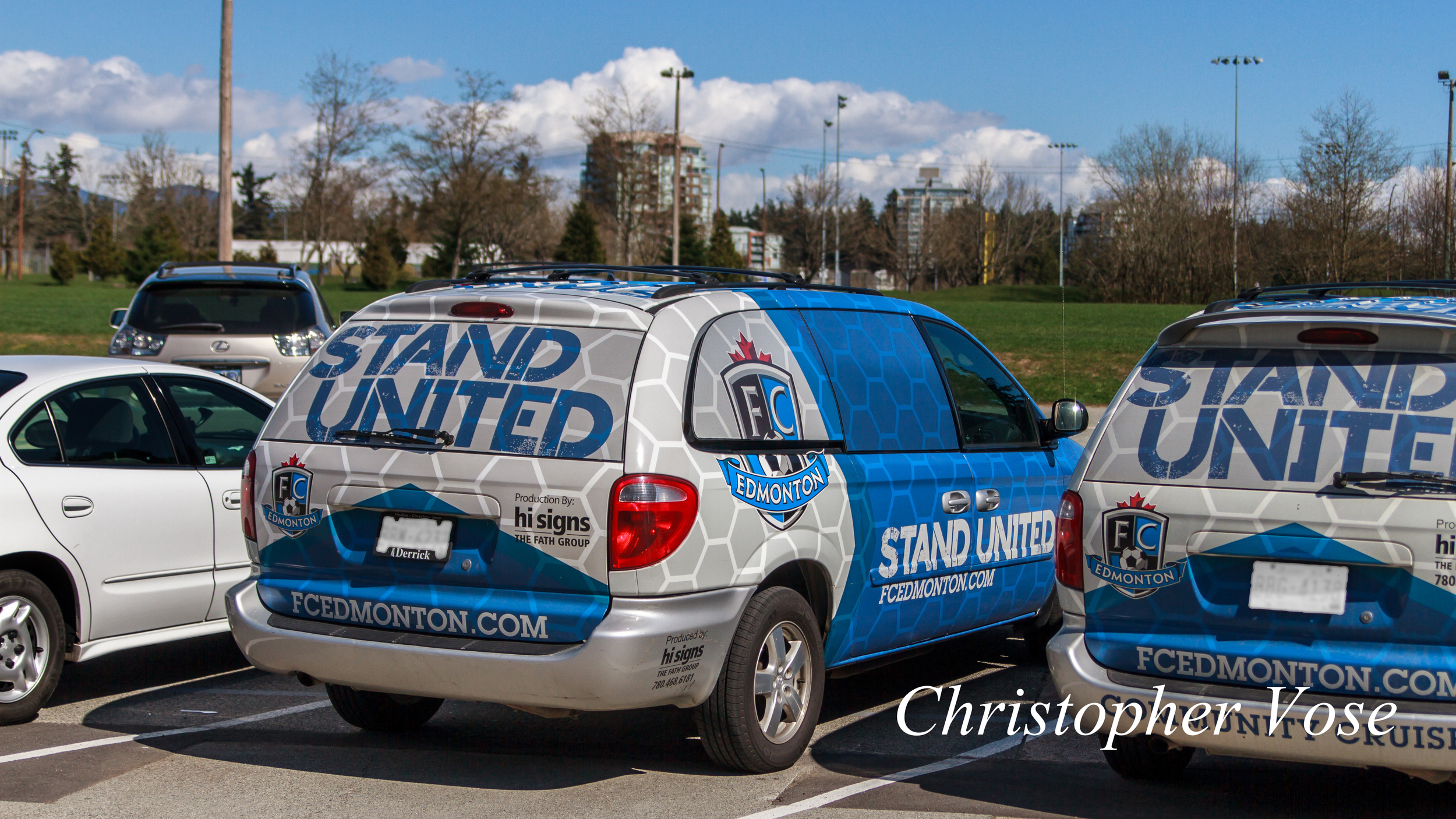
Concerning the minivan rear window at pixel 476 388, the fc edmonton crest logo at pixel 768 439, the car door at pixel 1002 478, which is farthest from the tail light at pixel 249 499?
the car door at pixel 1002 478

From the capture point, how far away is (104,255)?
316 feet

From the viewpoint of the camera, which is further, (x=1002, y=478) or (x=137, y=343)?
(x=137, y=343)

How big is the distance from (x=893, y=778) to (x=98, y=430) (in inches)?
158

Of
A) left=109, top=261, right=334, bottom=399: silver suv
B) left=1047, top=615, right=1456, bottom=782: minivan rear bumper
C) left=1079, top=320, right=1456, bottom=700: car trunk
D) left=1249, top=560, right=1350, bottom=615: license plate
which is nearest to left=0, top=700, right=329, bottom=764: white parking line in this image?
left=1047, top=615, right=1456, bottom=782: minivan rear bumper

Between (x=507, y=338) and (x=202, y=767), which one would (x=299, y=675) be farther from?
(x=507, y=338)

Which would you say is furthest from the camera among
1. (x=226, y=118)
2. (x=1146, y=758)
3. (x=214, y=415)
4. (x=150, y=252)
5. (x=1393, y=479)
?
(x=150, y=252)

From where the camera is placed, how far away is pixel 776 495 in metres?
4.90

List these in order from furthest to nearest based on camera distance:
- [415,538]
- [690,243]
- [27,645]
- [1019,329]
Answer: [690,243], [1019,329], [27,645], [415,538]

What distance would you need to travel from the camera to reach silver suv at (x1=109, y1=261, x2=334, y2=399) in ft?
39.5

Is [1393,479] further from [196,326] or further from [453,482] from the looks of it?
[196,326]

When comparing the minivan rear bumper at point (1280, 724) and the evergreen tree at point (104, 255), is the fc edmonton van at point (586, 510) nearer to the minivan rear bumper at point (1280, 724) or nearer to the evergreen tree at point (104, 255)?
the minivan rear bumper at point (1280, 724)

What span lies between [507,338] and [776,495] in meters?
1.15

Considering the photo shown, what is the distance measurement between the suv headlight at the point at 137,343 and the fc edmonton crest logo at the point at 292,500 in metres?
8.01

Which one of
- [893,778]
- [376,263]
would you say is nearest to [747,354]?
[893,778]
